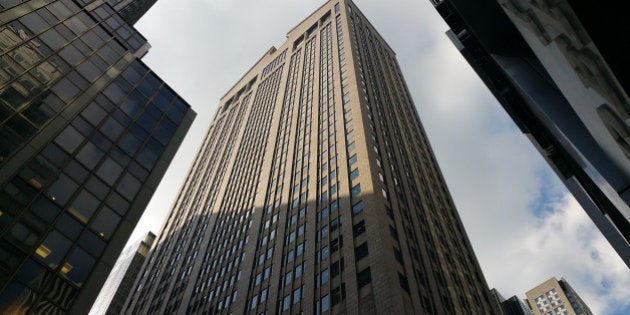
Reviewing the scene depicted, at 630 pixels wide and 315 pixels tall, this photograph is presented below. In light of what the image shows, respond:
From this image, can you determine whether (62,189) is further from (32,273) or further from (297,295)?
(297,295)

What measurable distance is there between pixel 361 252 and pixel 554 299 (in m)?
183

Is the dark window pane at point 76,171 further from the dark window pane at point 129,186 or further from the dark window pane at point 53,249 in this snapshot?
the dark window pane at point 53,249

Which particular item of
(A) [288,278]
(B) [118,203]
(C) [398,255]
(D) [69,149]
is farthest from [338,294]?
(D) [69,149]

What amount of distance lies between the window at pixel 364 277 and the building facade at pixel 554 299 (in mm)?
176709

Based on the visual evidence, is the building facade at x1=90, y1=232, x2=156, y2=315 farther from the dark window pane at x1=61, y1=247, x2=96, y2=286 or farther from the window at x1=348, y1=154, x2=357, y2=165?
the dark window pane at x1=61, y1=247, x2=96, y2=286

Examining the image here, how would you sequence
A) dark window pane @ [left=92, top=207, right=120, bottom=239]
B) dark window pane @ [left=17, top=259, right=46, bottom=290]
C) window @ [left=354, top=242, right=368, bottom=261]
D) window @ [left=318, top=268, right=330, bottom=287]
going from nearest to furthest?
Answer: dark window pane @ [left=17, top=259, right=46, bottom=290], dark window pane @ [left=92, top=207, right=120, bottom=239], window @ [left=354, top=242, right=368, bottom=261], window @ [left=318, top=268, right=330, bottom=287]

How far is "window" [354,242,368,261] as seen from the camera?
135 feet

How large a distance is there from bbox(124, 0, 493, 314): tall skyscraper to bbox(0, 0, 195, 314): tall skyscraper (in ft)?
72.5

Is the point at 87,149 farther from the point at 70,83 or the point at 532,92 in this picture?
the point at 532,92

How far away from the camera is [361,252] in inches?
1634

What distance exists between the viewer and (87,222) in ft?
72.8

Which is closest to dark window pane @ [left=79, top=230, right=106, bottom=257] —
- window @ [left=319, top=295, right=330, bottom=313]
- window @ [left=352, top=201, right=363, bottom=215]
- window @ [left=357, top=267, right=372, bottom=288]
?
window @ [left=319, top=295, right=330, bottom=313]

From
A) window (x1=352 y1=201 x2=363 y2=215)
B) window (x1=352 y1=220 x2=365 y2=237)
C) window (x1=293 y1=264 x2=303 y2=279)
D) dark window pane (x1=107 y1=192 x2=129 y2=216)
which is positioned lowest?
dark window pane (x1=107 y1=192 x2=129 y2=216)

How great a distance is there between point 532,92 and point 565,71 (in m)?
10.8
